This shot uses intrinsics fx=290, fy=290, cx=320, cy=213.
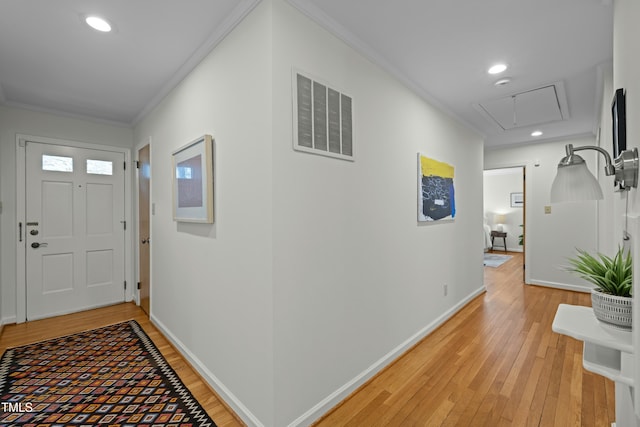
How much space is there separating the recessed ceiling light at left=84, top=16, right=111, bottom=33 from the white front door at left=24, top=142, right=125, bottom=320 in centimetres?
232

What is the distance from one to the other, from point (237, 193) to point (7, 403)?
2.06 meters

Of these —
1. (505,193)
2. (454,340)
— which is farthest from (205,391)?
(505,193)

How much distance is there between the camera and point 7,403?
6.22ft

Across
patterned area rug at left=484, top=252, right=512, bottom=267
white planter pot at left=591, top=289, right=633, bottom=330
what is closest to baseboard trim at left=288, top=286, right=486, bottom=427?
white planter pot at left=591, top=289, right=633, bottom=330

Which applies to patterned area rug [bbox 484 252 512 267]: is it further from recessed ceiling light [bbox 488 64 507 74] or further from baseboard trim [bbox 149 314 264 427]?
baseboard trim [bbox 149 314 264 427]

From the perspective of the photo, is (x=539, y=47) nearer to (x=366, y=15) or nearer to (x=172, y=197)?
(x=366, y=15)

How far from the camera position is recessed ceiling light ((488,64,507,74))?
241 centimetres

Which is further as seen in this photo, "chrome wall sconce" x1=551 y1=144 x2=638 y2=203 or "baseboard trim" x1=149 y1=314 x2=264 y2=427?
"baseboard trim" x1=149 y1=314 x2=264 y2=427

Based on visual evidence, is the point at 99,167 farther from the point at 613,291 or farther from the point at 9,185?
the point at 613,291

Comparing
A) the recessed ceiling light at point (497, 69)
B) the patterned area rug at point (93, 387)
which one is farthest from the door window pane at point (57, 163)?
the recessed ceiling light at point (497, 69)

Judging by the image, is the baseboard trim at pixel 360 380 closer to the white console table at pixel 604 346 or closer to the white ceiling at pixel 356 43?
the white console table at pixel 604 346

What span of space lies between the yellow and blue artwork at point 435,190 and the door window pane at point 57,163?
4.08 metres

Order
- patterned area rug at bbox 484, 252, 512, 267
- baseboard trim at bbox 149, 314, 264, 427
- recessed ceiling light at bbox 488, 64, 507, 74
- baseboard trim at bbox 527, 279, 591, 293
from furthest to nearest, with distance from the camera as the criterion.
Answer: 1. patterned area rug at bbox 484, 252, 512, 267
2. baseboard trim at bbox 527, 279, 591, 293
3. recessed ceiling light at bbox 488, 64, 507, 74
4. baseboard trim at bbox 149, 314, 264, 427

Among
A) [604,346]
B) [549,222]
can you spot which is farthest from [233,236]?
[549,222]
